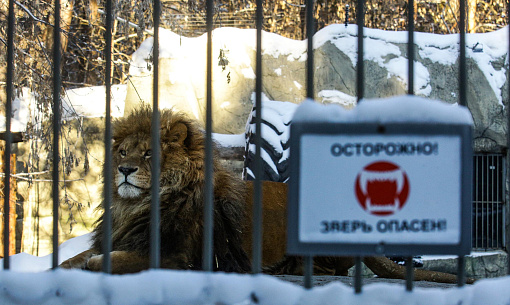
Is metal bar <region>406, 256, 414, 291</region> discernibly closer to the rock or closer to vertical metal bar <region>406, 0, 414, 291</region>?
vertical metal bar <region>406, 0, 414, 291</region>

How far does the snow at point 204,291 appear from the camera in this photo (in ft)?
4.03

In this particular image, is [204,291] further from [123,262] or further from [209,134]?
[123,262]

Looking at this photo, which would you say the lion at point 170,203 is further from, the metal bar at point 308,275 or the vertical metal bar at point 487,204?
the vertical metal bar at point 487,204

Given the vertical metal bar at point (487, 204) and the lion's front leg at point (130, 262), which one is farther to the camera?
the vertical metal bar at point (487, 204)

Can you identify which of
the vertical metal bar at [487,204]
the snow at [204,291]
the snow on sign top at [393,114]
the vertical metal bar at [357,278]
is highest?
the snow on sign top at [393,114]

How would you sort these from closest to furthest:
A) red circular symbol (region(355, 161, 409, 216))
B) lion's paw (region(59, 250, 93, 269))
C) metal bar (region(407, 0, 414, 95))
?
red circular symbol (region(355, 161, 409, 216)) → metal bar (region(407, 0, 414, 95)) → lion's paw (region(59, 250, 93, 269))

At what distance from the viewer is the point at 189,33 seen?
10.9 meters

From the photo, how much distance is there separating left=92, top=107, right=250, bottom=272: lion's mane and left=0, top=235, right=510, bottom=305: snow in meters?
1.27

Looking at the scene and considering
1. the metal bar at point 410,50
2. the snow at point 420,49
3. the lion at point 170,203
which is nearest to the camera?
the metal bar at point 410,50

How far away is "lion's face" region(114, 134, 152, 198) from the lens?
2975 mm

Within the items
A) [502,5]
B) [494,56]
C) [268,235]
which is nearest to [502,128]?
[494,56]

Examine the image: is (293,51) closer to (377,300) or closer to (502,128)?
(502,128)

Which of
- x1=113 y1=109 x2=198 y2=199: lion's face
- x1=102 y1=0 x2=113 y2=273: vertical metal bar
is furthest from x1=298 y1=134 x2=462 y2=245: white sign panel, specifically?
x1=113 y1=109 x2=198 y2=199: lion's face

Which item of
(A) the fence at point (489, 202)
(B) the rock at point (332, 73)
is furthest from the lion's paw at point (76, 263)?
(A) the fence at point (489, 202)
